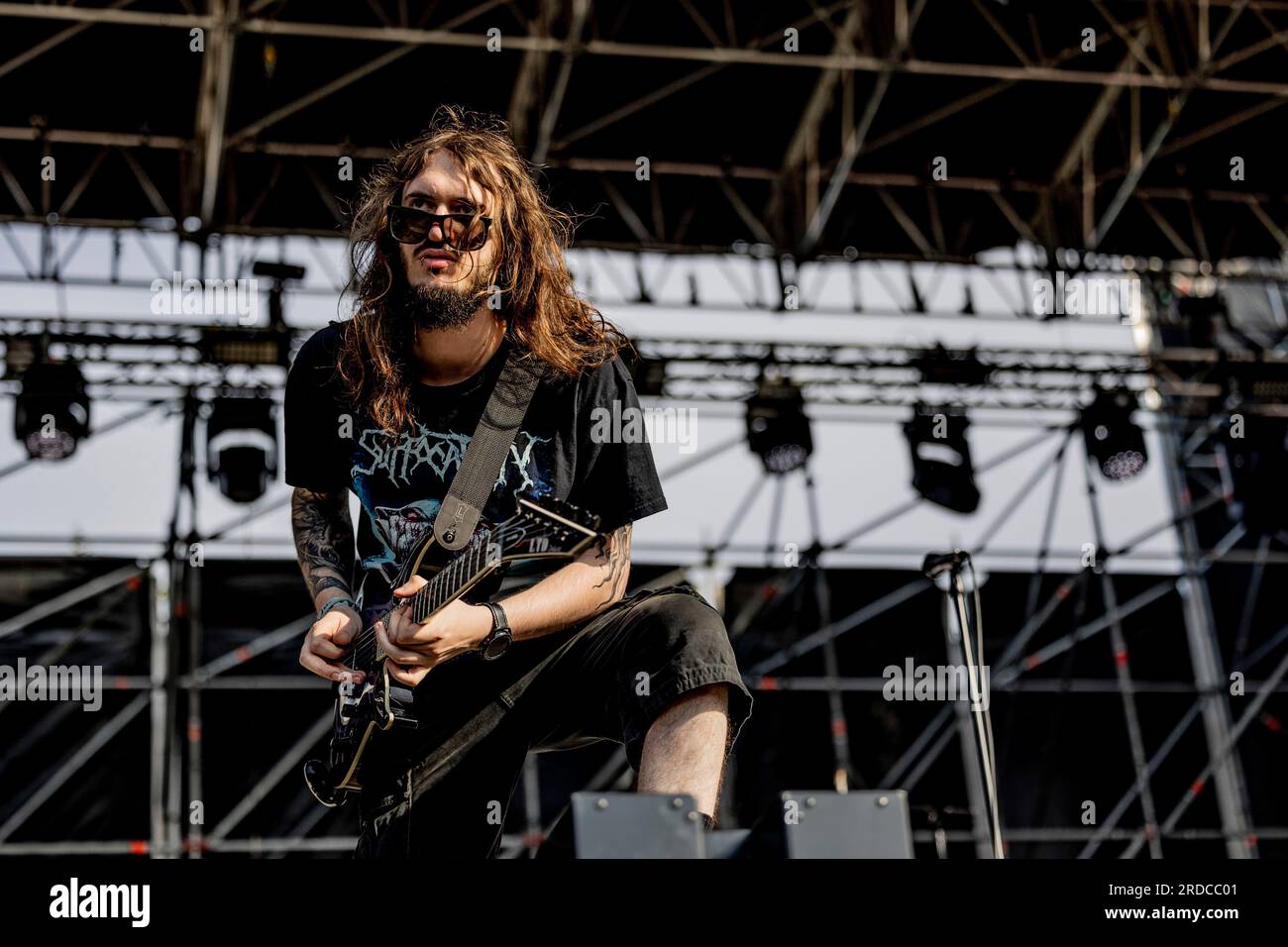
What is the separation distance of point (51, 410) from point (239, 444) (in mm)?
1134

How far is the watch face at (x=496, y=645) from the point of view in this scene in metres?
2.52

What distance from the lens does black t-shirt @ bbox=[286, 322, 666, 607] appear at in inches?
110

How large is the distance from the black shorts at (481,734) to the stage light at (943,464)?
750 cm

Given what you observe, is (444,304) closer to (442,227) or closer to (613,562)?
(442,227)

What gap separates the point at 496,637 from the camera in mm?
2521

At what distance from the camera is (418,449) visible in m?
2.87

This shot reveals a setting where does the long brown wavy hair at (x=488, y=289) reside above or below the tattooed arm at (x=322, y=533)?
above

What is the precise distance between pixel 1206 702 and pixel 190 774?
7753mm

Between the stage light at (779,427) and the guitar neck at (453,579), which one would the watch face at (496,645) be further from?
the stage light at (779,427)

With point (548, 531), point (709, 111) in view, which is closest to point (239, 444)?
point (709, 111)

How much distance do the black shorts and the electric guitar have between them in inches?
2.3

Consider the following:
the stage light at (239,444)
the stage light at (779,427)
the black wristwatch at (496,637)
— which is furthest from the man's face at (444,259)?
the stage light at (779,427)

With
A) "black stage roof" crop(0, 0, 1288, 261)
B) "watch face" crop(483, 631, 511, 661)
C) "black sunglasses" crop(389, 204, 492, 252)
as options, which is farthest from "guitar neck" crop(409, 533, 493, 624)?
"black stage roof" crop(0, 0, 1288, 261)
